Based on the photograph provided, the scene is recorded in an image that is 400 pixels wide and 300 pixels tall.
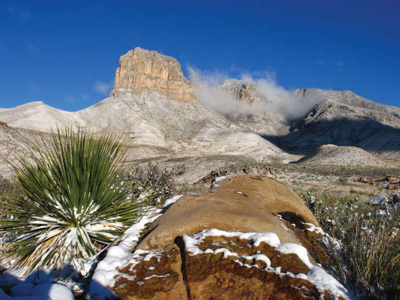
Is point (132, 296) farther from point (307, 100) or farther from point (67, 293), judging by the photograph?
point (307, 100)

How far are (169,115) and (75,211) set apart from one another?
104 m

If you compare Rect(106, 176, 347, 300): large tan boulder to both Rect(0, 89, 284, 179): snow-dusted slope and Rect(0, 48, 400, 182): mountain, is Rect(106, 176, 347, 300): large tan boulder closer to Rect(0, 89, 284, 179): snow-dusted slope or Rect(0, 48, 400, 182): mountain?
Rect(0, 48, 400, 182): mountain

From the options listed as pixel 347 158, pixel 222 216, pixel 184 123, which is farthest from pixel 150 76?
pixel 222 216

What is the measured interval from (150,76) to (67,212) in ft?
433

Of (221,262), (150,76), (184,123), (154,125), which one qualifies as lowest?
(221,262)

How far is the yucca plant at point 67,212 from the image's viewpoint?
3939 mm

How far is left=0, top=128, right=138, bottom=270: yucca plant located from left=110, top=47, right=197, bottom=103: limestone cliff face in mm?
115807

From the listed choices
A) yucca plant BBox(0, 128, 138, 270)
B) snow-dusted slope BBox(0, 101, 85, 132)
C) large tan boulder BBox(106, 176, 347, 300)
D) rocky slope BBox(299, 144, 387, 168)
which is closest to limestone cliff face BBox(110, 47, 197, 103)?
snow-dusted slope BBox(0, 101, 85, 132)

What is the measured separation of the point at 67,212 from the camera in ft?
14.2

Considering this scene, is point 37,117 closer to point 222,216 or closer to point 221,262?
point 222,216

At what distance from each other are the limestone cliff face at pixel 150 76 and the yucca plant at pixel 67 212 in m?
116

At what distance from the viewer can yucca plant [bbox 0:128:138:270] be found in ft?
12.9

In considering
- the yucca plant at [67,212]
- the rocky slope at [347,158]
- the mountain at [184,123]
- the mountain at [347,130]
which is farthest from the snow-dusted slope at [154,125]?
the yucca plant at [67,212]

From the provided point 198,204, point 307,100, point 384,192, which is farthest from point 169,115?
point 307,100
